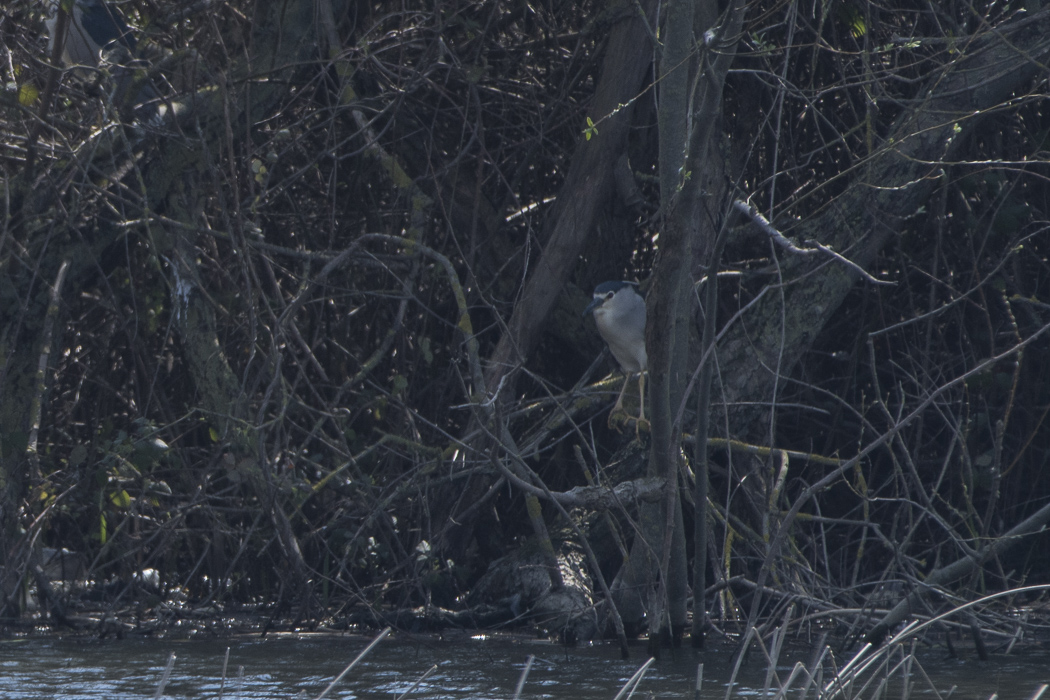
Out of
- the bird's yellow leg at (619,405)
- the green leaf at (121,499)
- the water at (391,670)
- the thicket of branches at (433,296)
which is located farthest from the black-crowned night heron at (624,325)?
the green leaf at (121,499)

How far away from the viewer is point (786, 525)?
4.06 meters

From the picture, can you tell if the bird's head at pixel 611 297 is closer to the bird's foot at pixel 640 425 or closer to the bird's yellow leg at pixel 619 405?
the bird's yellow leg at pixel 619 405

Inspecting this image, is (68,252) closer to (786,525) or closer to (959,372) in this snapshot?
(786,525)

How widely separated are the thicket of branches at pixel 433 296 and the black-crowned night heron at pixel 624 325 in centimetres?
20

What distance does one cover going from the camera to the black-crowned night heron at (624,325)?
5168 millimetres

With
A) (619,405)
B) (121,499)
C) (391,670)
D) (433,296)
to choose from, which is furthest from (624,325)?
(121,499)

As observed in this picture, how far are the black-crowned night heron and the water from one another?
3.78 feet

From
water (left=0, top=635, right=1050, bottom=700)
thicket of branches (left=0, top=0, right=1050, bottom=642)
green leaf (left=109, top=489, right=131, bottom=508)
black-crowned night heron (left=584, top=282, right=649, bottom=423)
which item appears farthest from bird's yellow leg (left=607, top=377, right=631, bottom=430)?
green leaf (left=109, top=489, right=131, bottom=508)

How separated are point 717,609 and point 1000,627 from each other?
41.8 inches

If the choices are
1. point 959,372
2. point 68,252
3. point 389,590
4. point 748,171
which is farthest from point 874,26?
point 68,252

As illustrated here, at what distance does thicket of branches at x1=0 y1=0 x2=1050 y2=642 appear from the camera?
5043 millimetres

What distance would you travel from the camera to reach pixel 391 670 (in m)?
4.33

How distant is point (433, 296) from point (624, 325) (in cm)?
121

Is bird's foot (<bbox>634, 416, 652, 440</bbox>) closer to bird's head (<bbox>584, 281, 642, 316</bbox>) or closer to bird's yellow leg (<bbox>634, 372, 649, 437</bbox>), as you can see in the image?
bird's yellow leg (<bbox>634, 372, 649, 437</bbox>)
